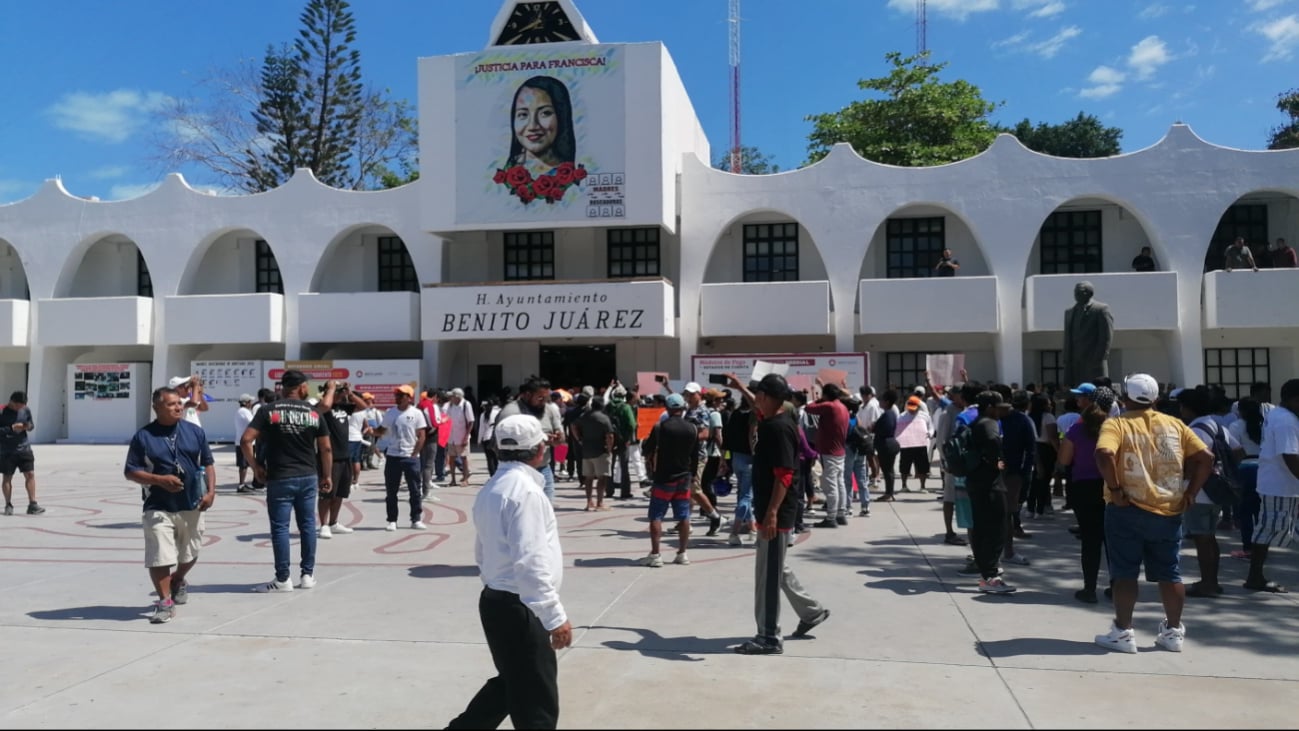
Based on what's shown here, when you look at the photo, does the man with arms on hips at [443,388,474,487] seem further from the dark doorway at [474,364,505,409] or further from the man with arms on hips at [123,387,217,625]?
the dark doorway at [474,364,505,409]

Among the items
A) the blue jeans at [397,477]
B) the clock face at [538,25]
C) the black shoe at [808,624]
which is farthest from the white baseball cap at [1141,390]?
the clock face at [538,25]

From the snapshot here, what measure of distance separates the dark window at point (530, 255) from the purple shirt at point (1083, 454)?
68.6 ft

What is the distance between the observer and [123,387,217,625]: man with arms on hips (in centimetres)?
686

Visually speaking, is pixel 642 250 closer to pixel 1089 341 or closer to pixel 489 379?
pixel 489 379

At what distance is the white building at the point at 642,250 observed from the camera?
75.4 ft

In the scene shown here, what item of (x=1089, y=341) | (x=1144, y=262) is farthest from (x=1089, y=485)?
(x=1144, y=262)

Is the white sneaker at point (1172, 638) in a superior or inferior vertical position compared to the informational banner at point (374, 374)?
inferior

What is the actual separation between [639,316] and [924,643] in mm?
18258

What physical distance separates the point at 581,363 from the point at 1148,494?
2214 centimetres

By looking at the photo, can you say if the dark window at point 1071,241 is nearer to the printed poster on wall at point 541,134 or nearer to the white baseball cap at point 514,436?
the printed poster on wall at point 541,134

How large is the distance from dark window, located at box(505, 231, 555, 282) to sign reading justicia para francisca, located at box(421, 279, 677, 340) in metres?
2.50

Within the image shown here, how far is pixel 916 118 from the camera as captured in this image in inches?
1309

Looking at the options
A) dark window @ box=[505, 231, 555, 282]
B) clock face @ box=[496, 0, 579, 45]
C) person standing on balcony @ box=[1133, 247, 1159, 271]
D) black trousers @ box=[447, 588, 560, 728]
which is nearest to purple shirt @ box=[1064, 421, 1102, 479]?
black trousers @ box=[447, 588, 560, 728]

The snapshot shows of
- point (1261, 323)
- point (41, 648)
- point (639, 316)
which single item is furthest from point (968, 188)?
point (41, 648)
